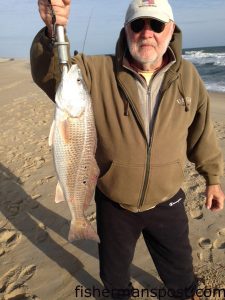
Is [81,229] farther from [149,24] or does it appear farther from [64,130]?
[149,24]

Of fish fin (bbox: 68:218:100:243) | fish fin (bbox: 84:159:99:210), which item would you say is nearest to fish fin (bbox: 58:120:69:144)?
fish fin (bbox: 84:159:99:210)

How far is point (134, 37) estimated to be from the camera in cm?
288

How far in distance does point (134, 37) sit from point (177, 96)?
57 centimetres

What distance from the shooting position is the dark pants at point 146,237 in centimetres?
322

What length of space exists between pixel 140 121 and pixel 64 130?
686 mm

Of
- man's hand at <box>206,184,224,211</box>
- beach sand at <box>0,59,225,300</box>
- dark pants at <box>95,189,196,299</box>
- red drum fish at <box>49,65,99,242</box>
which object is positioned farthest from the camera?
beach sand at <box>0,59,225,300</box>

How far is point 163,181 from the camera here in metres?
3.11

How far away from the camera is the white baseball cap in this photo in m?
2.76

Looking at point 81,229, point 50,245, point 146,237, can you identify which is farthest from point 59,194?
point 50,245

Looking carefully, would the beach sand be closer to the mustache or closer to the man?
the man

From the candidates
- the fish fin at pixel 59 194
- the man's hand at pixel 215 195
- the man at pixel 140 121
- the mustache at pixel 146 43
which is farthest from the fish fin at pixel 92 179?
the man's hand at pixel 215 195

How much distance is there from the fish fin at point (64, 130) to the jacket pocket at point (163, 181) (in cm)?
84

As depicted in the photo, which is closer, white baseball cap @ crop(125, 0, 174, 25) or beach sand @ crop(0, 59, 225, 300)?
white baseball cap @ crop(125, 0, 174, 25)

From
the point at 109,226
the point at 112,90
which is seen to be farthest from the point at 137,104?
the point at 109,226
